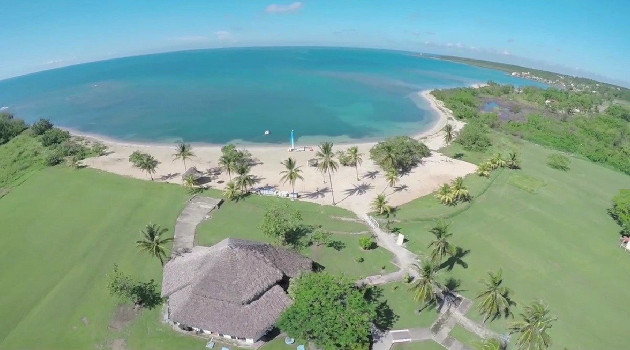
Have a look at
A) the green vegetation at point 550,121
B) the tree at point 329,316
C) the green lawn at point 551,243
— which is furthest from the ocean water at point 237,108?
the tree at point 329,316

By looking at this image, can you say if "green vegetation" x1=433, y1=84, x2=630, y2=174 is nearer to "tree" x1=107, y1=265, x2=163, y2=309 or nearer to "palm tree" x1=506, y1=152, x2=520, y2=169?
"palm tree" x1=506, y1=152, x2=520, y2=169

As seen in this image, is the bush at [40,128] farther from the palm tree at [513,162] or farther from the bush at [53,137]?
the palm tree at [513,162]

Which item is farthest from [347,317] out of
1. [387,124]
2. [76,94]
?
[76,94]

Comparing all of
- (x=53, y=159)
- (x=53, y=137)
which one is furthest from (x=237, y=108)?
(x=53, y=159)

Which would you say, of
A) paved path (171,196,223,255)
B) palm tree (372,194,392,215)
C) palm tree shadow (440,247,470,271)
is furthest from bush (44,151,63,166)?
palm tree shadow (440,247,470,271)

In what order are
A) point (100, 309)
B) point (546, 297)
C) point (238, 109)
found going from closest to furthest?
point (100, 309), point (546, 297), point (238, 109)

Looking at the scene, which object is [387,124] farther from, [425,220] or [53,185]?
[53,185]
